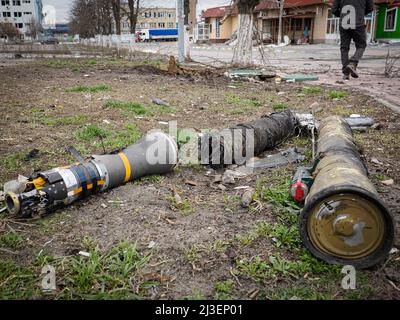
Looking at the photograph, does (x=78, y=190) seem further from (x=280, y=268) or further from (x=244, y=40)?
(x=244, y=40)

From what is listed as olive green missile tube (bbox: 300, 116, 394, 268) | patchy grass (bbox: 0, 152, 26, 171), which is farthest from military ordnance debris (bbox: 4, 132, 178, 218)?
olive green missile tube (bbox: 300, 116, 394, 268)

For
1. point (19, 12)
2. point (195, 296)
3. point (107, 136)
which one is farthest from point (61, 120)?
point (19, 12)

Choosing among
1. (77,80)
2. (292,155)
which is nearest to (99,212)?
(292,155)

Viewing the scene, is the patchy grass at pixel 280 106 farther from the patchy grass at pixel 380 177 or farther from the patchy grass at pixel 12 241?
the patchy grass at pixel 12 241

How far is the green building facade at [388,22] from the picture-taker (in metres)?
30.9

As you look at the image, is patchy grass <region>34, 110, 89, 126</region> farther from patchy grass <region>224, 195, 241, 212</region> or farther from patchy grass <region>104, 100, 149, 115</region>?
patchy grass <region>224, 195, 241, 212</region>

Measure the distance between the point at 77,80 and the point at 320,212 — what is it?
870 centimetres

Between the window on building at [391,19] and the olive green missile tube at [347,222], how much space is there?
34481 mm

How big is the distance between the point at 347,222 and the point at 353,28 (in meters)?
8.20

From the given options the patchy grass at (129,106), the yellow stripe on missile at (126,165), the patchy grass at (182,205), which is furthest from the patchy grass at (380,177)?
the patchy grass at (129,106)

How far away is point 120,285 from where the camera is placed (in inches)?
79.4

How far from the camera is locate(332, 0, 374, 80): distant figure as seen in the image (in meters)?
9.09

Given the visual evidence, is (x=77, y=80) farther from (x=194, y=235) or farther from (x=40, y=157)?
(x=194, y=235)
